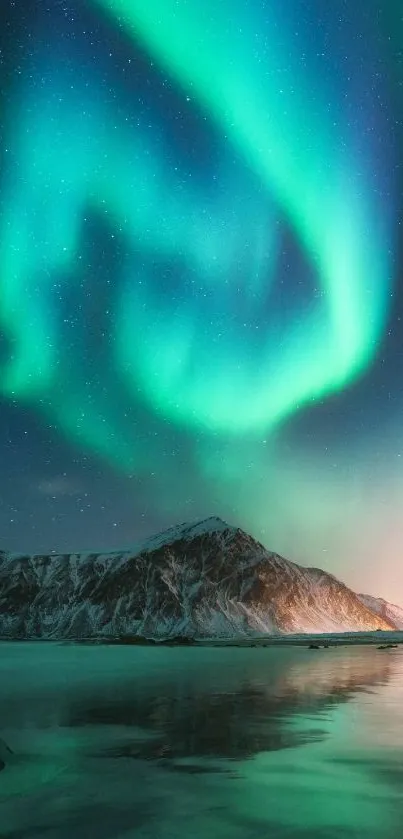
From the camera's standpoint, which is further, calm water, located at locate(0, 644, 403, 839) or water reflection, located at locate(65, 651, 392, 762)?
water reflection, located at locate(65, 651, 392, 762)

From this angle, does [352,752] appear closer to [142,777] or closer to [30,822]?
[142,777]

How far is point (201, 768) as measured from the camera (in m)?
20.9

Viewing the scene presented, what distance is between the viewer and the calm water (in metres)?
15.3

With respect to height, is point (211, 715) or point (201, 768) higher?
point (211, 715)

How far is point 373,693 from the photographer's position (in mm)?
46469

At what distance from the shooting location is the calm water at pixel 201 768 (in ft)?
50.1

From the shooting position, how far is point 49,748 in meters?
24.7

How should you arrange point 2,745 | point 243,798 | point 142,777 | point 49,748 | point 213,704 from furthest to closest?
1. point 213,704
2. point 49,748
3. point 2,745
4. point 142,777
5. point 243,798

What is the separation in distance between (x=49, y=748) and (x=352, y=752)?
32.4 ft

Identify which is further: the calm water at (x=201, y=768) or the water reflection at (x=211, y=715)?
the water reflection at (x=211, y=715)

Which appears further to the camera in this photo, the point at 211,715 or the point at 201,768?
the point at 211,715

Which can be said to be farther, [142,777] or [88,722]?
[88,722]

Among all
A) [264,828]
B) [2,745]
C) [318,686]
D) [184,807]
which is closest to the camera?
[264,828]

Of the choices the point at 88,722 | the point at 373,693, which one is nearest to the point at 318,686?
the point at 373,693
